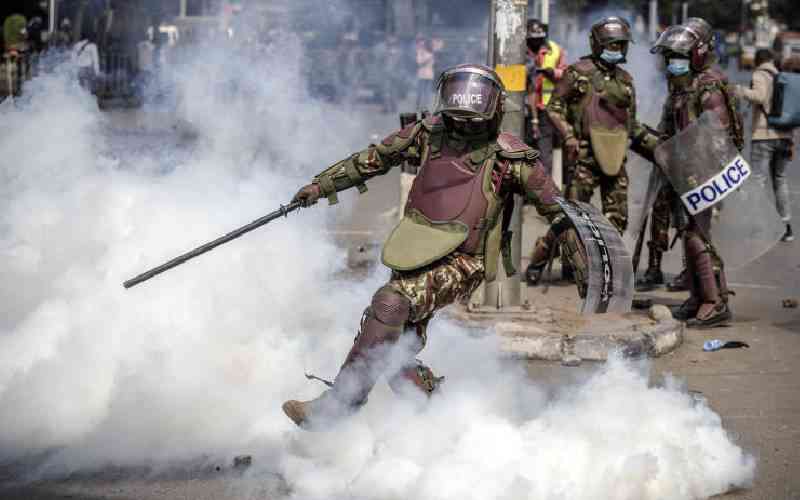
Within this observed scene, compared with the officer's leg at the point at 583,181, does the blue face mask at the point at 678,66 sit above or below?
above

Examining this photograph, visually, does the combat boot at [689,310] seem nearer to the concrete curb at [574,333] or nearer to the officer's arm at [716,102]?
the concrete curb at [574,333]

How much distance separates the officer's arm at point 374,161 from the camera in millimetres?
5405

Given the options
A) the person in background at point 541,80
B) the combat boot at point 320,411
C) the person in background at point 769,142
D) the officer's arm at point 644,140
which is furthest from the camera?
the person in background at point 541,80

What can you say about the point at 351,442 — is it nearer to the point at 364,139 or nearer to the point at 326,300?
the point at 326,300

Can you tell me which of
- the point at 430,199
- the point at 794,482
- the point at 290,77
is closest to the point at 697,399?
the point at 794,482

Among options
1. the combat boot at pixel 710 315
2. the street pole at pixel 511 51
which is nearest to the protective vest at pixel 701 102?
the combat boot at pixel 710 315

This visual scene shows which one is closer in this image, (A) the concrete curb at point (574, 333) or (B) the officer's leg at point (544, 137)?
(A) the concrete curb at point (574, 333)

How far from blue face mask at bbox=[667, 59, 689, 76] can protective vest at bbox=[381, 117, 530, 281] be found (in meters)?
3.46

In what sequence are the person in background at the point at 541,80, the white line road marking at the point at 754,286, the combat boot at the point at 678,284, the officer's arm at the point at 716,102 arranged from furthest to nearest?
the person in background at the point at 541,80 < the white line road marking at the point at 754,286 < the combat boot at the point at 678,284 < the officer's arm at the point at 716,102

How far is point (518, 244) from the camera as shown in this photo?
8.04 metres

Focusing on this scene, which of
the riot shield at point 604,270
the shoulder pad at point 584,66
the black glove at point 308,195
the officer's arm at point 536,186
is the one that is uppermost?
the shoulder pad at point 584,66

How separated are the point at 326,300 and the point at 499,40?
6.17ft

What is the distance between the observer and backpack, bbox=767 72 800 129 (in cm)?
1134

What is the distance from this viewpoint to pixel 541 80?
41.8 feet
